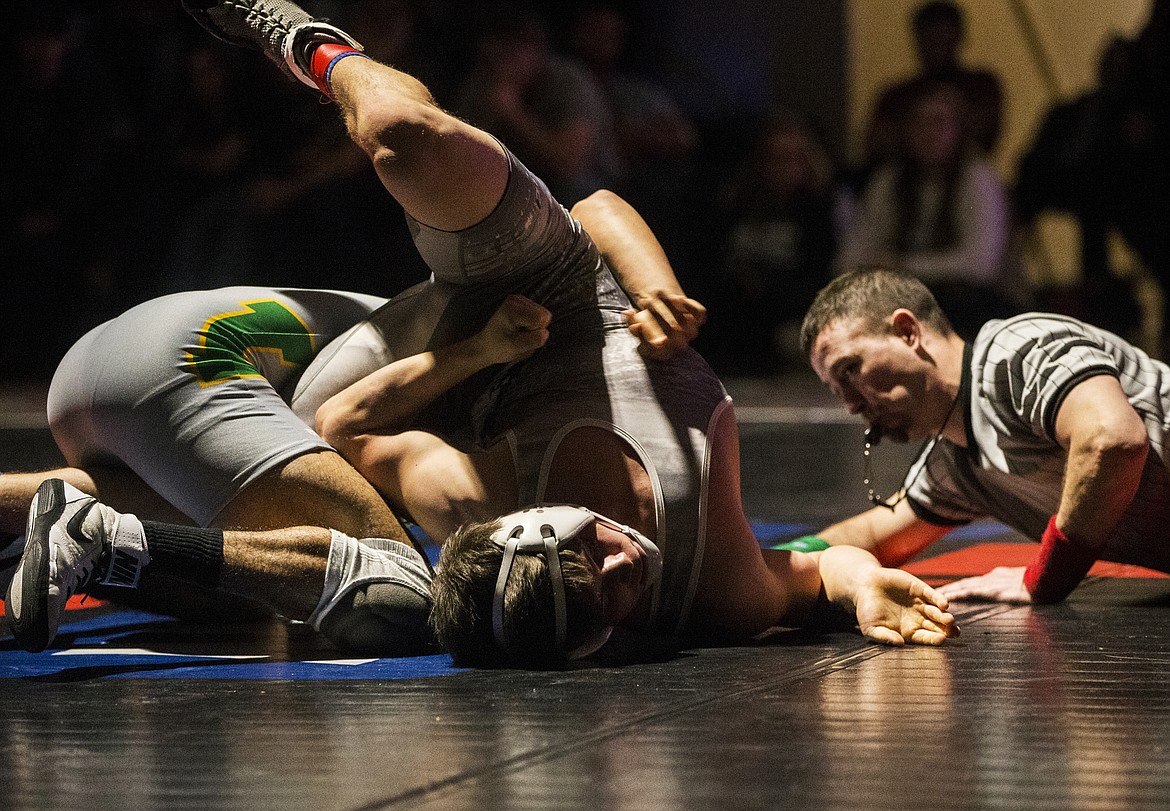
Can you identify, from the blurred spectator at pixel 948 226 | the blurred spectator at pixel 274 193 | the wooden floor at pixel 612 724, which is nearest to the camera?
the wooden floor at pixel 612 724

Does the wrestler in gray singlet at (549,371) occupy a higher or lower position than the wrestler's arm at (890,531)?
higher

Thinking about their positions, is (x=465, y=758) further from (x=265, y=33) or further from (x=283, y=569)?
(x=265, y=33)

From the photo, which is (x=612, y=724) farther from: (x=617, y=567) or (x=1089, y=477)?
(x=1089, y=477)

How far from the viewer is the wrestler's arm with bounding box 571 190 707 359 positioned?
2857mm

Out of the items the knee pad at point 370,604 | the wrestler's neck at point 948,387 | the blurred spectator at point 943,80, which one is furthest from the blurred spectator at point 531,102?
the knee pad at point 370,604

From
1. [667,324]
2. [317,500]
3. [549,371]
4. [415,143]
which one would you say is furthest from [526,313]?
[317,500]

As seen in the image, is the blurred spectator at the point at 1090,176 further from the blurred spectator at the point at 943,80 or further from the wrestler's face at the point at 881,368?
the wrestler's face at the point at 881,368

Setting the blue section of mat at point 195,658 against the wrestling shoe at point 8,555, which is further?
the wrestling shoe at point 8,555

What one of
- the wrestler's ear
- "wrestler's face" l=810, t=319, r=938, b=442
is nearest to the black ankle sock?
"wrestler's face" l=810, t=319, r=938, b=442

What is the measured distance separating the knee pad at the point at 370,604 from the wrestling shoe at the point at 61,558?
30 centimetres

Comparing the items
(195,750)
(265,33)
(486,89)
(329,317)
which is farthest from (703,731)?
(486,89)

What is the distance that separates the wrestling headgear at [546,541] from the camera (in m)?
2.49

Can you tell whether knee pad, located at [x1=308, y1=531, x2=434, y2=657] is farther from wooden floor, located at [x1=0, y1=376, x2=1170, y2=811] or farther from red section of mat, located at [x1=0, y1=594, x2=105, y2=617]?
red section of mat, located at [x1=0, y1=594, x2=105, y2=617]

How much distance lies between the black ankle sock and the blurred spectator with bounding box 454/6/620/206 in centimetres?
471
